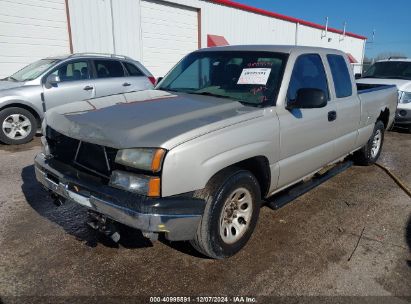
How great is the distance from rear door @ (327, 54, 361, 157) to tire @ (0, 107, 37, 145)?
587cm

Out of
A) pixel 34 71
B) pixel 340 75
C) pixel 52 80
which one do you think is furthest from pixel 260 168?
pixel 34 71

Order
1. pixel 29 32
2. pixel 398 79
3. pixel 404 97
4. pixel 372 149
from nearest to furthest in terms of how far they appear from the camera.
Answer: pixel 372 149, pixel 404 97, pixel 398 79, pixel 29 32

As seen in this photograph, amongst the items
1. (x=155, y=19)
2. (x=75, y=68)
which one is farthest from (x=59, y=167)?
(x=155, y=19)

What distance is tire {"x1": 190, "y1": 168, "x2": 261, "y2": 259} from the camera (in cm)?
271

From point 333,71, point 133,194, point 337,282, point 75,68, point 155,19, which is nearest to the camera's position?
point 133,194

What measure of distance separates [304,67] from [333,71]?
0.72m

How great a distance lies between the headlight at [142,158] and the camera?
7.88 feet

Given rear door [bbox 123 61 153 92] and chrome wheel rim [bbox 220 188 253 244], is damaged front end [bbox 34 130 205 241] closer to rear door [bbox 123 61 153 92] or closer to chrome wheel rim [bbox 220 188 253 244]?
chrome wheel rim [bbox 220 188 253 244]

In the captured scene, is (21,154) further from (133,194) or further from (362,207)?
(362,207)

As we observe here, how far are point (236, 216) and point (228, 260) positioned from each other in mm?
383

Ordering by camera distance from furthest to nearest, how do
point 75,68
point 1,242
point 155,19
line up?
1. point 155,19
2. point 75,68
3. point 1,242

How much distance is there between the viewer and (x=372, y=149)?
5.88 meters

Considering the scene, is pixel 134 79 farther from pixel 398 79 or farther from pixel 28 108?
pixel 398 79

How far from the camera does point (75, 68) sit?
7.58 metres
